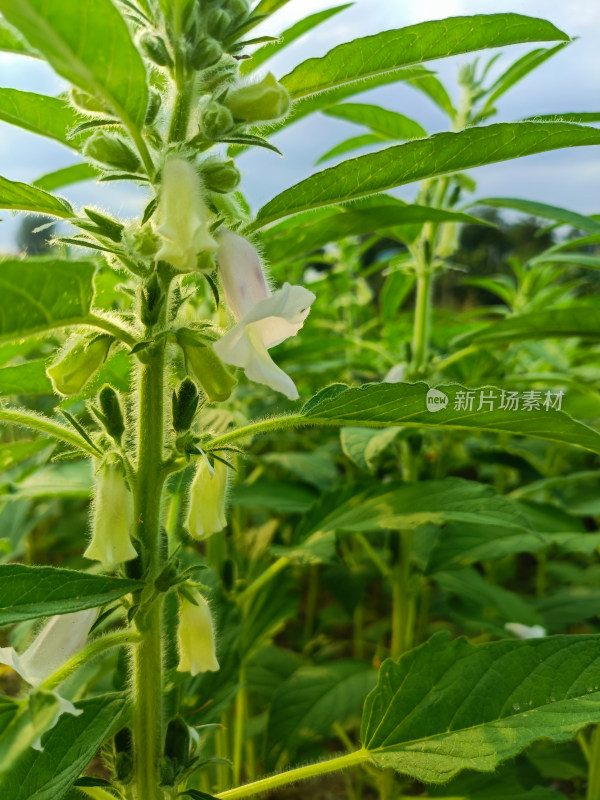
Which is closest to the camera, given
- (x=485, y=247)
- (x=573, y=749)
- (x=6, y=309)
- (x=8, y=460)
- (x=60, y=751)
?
(x=6, y=309)

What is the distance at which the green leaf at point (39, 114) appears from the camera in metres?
0.95

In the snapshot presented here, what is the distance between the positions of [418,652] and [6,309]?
77cm

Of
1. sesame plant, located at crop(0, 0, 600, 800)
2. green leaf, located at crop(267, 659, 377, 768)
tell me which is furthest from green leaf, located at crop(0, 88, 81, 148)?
green leaf, located at crop(267, 659, 377, 768)

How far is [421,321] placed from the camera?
1.87 meters

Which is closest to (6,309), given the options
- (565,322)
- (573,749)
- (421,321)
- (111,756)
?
(111,756)

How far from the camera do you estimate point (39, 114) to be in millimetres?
986

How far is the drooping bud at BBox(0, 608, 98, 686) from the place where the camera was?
897 millimetres

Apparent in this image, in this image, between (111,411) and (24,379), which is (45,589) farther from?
(24,379)

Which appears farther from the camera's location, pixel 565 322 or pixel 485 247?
pixel 485 247

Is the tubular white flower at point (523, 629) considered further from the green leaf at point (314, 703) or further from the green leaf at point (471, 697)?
the green leaf at point (471, 697)

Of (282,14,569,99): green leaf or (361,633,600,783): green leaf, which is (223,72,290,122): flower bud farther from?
(361,633,600,783): green leaf

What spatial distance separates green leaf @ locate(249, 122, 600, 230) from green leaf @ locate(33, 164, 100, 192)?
27.1 inches

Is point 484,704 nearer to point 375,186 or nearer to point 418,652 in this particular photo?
point 418,652

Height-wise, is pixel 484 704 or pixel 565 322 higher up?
pixel 565 322
